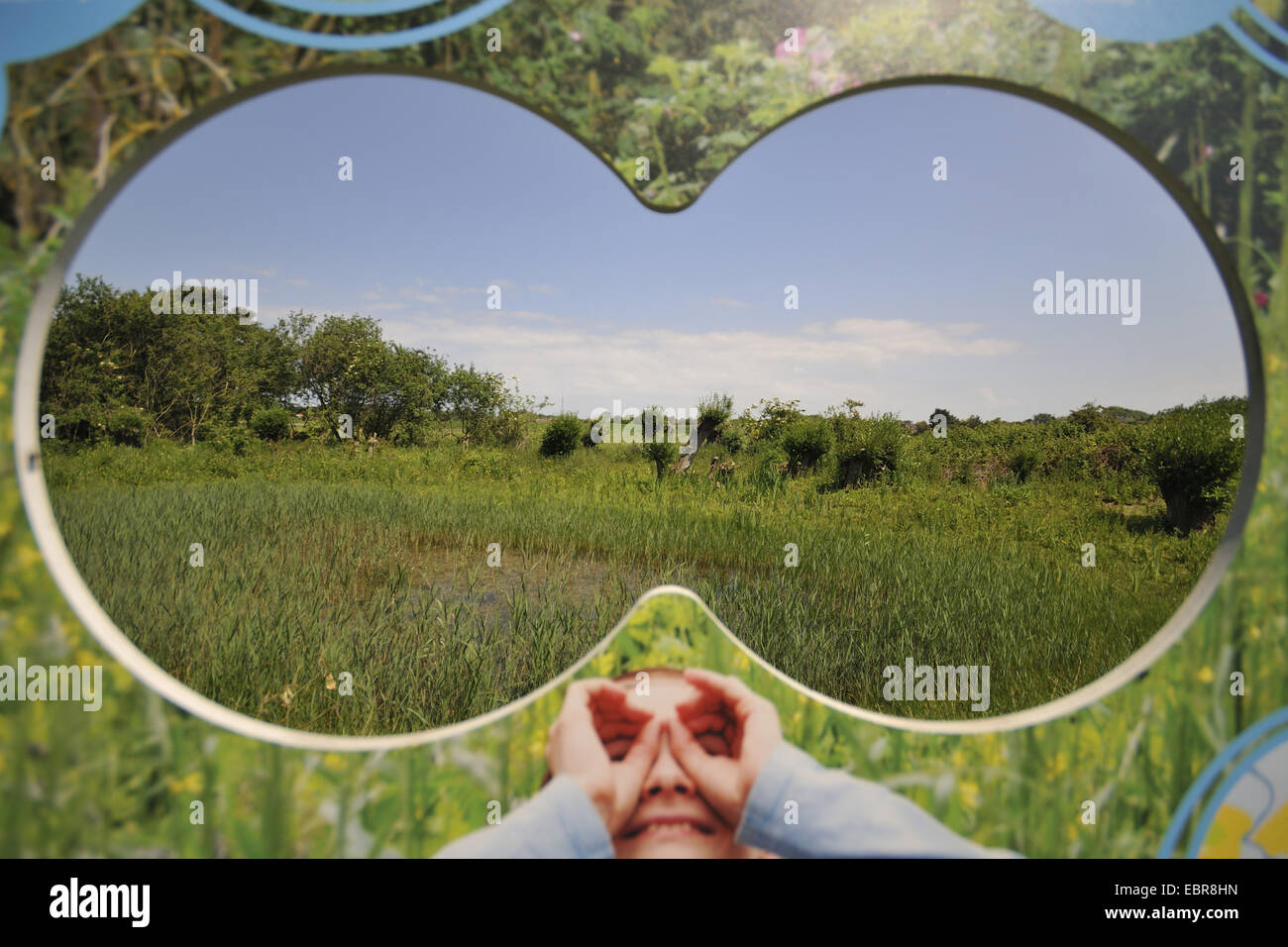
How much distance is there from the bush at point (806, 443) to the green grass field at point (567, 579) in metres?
0.63

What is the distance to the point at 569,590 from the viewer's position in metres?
4.43

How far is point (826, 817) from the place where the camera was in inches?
61.5

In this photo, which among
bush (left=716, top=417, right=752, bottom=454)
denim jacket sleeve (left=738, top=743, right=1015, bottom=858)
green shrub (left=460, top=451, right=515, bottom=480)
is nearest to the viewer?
denim jacket sleeve (left=738, top=743, right=1015, bottom=858)

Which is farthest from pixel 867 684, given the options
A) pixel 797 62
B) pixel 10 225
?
pixel 10 225

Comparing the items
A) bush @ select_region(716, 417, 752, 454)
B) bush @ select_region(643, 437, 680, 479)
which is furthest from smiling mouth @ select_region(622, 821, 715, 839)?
bush @ select_region(716, 417, 752, 454)

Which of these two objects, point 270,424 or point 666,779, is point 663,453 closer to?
point 270,424

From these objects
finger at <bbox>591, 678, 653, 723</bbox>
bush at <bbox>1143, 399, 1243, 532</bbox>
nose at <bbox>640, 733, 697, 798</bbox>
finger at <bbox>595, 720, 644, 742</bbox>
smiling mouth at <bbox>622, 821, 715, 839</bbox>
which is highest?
bush at <bbox>1143, 399, 1243, 532</bbox>

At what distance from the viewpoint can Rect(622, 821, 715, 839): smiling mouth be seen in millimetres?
1574

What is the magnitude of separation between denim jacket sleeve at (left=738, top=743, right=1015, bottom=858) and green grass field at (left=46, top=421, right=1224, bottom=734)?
1.62 m

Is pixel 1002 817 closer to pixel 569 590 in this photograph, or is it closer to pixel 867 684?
pixel 867 684

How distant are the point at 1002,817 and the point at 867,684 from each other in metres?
1.67

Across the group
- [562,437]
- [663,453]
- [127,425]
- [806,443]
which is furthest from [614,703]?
[127,425]

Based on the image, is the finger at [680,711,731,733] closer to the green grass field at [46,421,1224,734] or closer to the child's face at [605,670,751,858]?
the child's face at [605,670,751,858]

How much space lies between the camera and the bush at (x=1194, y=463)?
5570 millimetres
